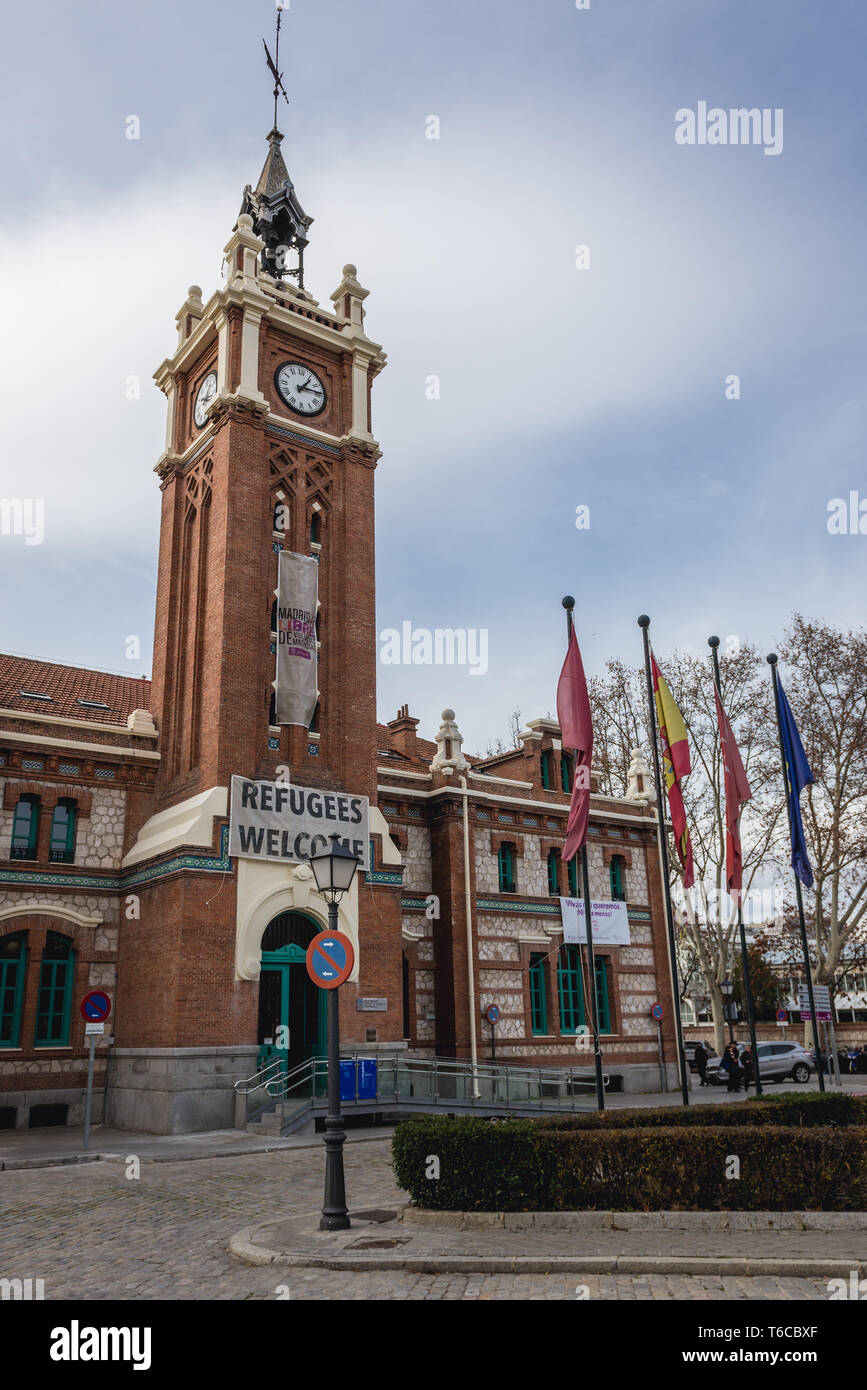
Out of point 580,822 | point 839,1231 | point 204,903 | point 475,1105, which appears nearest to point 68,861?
point 204,903

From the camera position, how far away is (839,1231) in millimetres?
9875

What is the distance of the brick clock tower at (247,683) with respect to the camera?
23.2 m

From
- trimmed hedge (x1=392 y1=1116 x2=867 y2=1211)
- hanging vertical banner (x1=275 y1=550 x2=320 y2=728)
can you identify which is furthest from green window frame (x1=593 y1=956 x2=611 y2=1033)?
trimmed hedge (x1=392 y1=1116 x2=867 y2=1211)

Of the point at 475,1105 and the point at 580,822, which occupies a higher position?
the point at 580,822

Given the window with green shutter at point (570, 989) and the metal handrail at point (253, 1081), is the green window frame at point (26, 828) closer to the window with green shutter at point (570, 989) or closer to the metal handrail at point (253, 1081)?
the metal handrail at point (253, 1081)

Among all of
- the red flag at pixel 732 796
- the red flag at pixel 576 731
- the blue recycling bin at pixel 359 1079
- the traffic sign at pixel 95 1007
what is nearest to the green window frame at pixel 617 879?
the red flag at pixel 732 796

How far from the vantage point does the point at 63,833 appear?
1020 inches

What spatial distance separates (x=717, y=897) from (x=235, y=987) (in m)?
19.2

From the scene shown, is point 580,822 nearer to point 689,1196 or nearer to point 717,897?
point 689,1196

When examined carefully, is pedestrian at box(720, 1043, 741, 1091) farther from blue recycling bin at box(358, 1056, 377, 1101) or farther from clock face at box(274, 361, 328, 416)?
clock face at box(274, 361, 328, 416)

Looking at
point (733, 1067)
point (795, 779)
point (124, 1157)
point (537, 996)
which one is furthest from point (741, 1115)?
point (733, 1067)

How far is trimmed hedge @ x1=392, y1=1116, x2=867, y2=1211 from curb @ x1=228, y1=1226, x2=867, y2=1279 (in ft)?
5.74

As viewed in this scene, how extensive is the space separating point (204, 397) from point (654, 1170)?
2507 centimetres
